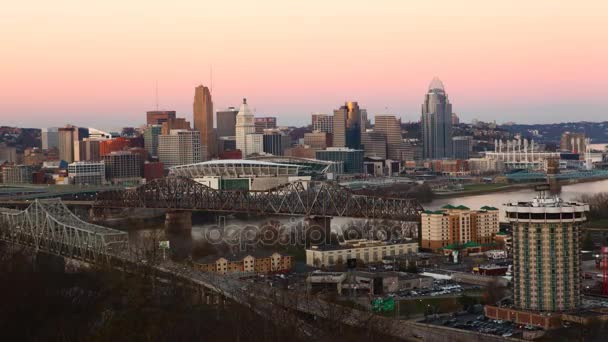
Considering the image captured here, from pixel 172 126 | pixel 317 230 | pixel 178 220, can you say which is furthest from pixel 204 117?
pixel 317 230

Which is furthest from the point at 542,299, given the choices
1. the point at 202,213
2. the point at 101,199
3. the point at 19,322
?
the point at 101,199

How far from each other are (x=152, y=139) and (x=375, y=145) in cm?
1582

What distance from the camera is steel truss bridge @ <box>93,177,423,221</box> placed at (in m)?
32.4

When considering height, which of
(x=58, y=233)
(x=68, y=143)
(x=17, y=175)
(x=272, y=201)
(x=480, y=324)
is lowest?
(x=480, y=324)

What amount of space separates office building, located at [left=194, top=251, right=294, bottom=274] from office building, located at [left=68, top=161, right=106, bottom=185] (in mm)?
36899

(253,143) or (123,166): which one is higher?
(253,143)

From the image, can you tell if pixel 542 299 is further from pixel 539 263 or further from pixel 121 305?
pixel 121 305

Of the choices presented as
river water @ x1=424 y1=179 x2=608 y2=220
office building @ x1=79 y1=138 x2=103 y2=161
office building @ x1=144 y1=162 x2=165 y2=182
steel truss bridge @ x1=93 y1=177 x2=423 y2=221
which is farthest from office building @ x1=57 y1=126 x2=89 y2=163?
steel truss bridge @ x1=93 y1=177 x2=423 y2=221

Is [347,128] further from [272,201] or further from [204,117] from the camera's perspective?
[272,201]

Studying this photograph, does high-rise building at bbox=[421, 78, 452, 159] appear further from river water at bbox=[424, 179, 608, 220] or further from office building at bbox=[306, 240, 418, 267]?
office building at bbox=[306, 240, 418, 267]

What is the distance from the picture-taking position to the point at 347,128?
83500mm

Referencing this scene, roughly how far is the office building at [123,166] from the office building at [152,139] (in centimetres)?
1176

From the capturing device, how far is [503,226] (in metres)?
30.9

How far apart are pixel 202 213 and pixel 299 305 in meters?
22.4
